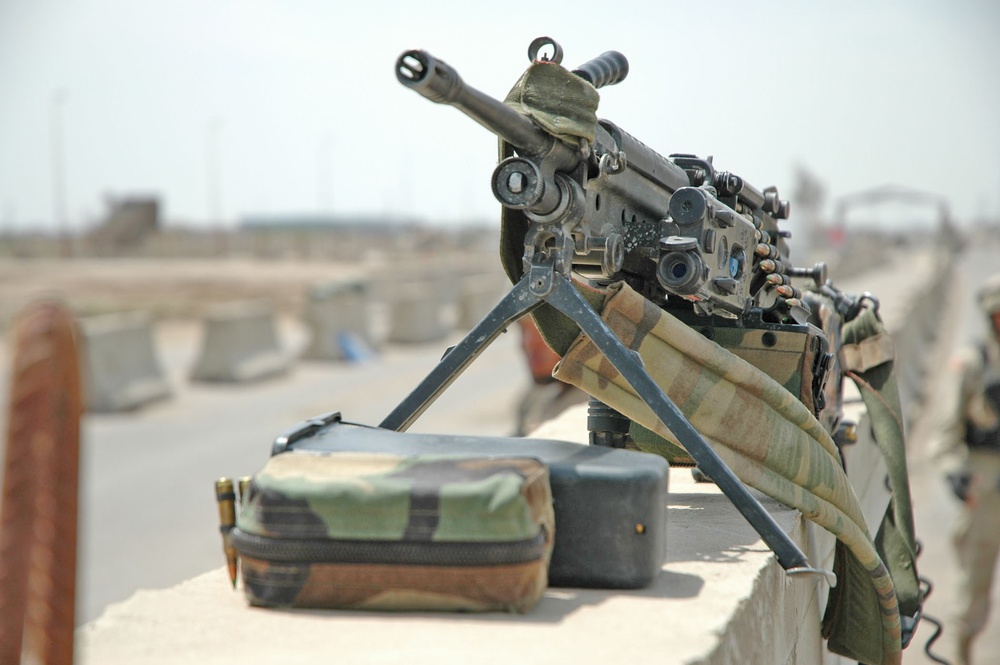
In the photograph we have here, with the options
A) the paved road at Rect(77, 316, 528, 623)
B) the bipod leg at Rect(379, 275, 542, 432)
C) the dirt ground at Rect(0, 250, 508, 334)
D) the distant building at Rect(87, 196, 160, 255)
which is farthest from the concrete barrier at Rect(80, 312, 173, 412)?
the distant building at Rect(87, 196, 160, 255)

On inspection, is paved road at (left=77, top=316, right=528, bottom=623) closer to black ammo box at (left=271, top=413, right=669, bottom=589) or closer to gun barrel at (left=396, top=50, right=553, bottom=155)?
black ammo box at (left=271, top=413, right=669, bottom=589)

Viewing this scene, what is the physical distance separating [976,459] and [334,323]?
11.8 metres

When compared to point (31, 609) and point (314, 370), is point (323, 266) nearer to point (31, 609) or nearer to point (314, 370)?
point (314, 370)

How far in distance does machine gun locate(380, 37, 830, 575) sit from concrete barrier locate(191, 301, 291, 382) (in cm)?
1185

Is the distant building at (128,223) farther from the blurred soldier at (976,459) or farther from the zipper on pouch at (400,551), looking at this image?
the zipper on pouch at (400,551)

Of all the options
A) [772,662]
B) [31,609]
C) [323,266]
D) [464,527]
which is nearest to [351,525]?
[464,527]

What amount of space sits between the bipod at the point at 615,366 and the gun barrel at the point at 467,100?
→ 33 cm

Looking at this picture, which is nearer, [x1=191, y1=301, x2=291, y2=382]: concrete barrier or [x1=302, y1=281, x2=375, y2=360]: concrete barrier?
[x1=191, y1=301, x2=291, y2=382]: concrete barrier

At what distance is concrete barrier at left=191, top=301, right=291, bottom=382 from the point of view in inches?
584

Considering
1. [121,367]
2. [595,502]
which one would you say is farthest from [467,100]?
[121,367]

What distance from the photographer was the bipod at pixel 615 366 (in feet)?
8.96

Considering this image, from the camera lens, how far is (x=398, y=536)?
2264mm

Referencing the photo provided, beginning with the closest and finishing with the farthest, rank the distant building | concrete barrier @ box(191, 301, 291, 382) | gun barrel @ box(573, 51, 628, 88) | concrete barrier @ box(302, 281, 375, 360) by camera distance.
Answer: gun barrel @ box(573, 51, 628, 88)
concrete barrier @ box(191, 301, 291, 382)
concrete barrier @ box(302, 281, 375, 360)
the distant building

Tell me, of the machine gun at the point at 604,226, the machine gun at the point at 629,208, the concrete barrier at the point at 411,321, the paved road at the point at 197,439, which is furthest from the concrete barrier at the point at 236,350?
the machine gun at the point at 604,226
